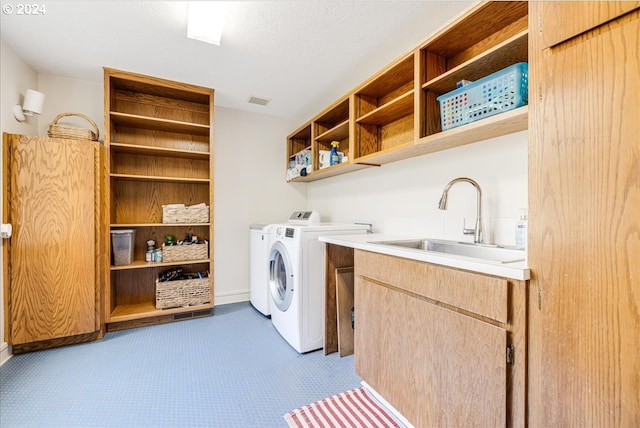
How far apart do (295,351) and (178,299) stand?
1.35 m

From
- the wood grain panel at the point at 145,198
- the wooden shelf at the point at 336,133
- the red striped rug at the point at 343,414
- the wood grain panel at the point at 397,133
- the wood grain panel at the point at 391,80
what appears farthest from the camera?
the wood grain panel at the point at 145,198

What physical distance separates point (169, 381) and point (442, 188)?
2162 millimetres

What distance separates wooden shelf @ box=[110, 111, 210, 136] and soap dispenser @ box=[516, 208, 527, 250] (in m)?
2.74

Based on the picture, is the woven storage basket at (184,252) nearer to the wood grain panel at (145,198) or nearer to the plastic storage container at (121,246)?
the plastic storage container at (121,246)

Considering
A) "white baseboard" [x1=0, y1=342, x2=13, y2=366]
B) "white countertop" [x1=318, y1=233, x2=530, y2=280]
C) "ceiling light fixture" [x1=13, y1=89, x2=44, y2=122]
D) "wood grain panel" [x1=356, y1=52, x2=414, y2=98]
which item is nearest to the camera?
"white countertop" [x1=318, y1=233, x2=530, y2=280]

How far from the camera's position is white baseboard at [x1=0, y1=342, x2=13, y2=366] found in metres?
1.89

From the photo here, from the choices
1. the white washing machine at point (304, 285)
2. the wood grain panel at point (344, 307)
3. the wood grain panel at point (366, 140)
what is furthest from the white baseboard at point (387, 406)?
the wood grain panel at point (366, 140)

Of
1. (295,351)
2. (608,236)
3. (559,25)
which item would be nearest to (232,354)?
(295,351)

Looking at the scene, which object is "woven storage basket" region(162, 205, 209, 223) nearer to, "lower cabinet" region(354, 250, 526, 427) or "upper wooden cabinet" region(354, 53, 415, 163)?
"upper wooden cabinet" region(354, 53, 415, 163)

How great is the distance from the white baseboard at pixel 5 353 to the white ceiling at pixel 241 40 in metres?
2.23

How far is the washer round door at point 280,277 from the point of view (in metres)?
2.15

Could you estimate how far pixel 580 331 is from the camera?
75 cm

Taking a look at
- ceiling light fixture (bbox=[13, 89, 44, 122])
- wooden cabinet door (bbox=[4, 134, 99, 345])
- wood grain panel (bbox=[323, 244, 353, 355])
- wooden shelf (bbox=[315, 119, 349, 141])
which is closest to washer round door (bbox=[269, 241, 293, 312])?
wood grain panel (bbox=[323, 244, 353, 355])

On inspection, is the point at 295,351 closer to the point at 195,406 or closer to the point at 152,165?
the point at 195,406
